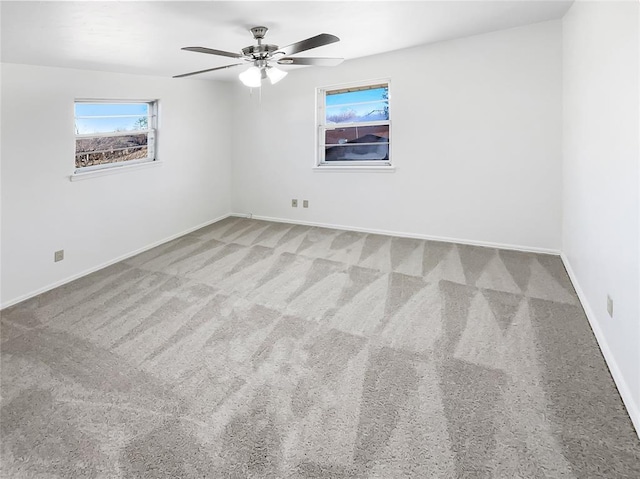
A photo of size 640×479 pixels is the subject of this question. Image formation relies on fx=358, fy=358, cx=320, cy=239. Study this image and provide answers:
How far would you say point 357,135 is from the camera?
16.7 ft

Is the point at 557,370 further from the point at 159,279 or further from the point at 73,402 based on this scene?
the point at 159,279

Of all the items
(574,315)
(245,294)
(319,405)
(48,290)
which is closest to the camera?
(319,405)

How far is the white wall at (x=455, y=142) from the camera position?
12.6 feet

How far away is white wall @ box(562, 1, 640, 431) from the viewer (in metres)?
1.74

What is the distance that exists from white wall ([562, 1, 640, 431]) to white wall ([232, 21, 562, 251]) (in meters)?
0.57

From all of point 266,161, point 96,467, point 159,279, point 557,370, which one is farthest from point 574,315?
point 266,161

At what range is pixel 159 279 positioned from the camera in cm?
359

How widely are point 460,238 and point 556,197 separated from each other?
1096mm

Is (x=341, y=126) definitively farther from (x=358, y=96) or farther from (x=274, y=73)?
(x=274, y=73)

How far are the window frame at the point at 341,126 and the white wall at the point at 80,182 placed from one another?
1.65 meters

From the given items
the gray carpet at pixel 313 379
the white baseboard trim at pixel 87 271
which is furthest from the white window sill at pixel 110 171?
the gray carpet at pixel 313 379

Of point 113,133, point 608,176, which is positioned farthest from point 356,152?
point 608,176

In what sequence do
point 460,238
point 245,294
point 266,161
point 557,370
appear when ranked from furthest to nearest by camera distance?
1. point 266,161
2. point 460,238
3. point 245,294
4. point 557,370

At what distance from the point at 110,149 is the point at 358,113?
320 centimetres
